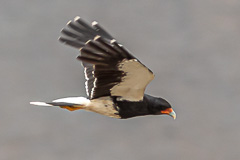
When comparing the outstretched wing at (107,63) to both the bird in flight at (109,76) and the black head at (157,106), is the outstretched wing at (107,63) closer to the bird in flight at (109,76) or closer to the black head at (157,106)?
the bird in flight at (109,76)

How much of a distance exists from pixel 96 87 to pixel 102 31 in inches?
25.9

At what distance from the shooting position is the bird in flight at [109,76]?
5.95m

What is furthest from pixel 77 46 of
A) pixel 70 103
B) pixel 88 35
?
pixel 70 103

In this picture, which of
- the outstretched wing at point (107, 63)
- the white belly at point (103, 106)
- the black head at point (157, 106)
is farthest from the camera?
the black head at point (157, 106)

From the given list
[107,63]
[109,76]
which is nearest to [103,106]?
[109,76]

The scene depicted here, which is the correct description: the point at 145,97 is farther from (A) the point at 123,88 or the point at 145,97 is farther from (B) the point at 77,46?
(B) the point at 77,46

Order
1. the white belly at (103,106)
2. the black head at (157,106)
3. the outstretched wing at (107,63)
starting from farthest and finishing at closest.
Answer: the black head at (157,106), the white belly at (103,106), the outstretched wing at (107,63)

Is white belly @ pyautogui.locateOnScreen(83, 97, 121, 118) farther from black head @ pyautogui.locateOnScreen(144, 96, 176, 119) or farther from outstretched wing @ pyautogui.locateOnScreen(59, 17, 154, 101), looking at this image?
black head @ pyautogui.locateOnScreen(144, 96, 176, 119)

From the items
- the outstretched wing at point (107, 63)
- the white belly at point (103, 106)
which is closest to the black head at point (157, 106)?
the outstretched wing at point (107, 63)

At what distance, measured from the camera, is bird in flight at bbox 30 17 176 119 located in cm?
595

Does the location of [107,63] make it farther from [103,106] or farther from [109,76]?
[103,106]

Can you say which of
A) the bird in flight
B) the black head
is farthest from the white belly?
the black head

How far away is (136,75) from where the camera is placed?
21.1 ft

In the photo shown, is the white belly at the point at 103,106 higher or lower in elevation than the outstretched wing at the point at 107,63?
lower
